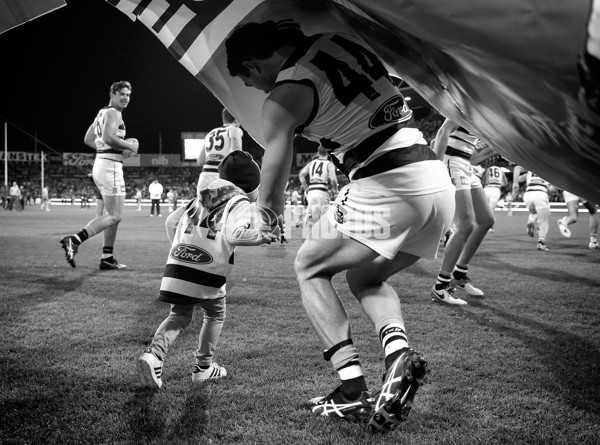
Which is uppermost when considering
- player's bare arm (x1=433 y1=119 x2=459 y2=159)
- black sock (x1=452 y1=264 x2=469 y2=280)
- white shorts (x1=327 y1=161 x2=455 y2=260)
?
player's bare arm (x1=433 y1=119 x2=459 y2=159)

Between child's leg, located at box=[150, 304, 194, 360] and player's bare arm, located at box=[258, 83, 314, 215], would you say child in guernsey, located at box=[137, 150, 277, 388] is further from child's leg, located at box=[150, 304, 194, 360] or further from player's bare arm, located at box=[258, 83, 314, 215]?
player's bare arm, located at box=[258, 83, 314, 215]

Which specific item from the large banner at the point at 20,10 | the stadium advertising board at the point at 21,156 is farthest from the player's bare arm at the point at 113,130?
the stadium advertising board at the point at 21,156

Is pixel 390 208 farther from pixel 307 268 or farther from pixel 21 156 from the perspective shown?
pixel 21 156

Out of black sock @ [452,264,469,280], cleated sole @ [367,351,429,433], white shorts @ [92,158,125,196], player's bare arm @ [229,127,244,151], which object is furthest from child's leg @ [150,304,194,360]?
white shorts @ [92,158,125,196]

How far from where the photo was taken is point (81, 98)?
4653 centimetres

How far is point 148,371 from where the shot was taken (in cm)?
229

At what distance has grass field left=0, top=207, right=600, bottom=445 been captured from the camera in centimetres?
196

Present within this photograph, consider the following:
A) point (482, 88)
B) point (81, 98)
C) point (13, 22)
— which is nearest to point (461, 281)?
point (482, 88)

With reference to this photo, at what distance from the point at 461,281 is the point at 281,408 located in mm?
3460

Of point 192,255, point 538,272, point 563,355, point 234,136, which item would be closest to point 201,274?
point 192,255

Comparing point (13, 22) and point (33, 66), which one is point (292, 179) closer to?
point (33, 66)

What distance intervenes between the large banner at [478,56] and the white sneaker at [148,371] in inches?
52.9

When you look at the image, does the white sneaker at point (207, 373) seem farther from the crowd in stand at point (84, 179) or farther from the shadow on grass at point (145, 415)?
the crowd in stand at point (84, 179)

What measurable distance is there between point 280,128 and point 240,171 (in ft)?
2.92
